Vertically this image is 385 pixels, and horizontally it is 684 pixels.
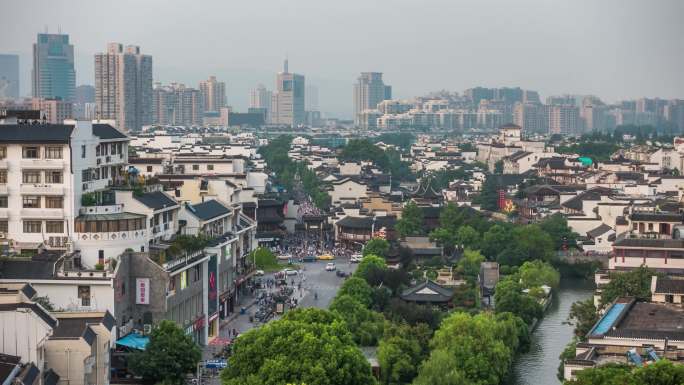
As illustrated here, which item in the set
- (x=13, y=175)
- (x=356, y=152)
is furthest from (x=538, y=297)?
(x=356, y=152)

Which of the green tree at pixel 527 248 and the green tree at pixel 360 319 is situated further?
the green tree at pixel 527 248

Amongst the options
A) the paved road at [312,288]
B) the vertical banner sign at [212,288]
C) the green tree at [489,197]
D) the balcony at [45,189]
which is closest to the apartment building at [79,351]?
the balcony at [45,189]

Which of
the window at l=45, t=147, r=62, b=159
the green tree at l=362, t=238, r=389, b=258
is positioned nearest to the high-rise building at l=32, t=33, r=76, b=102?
the green tree at l=362, t=238, r=389, b=258

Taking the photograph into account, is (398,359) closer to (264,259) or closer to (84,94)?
(264,259)

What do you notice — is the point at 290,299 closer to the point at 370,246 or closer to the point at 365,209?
the point at 370,246

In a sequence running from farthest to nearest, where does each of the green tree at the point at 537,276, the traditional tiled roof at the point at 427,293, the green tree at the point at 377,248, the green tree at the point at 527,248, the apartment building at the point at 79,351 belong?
the green tree at the point at 527,248 < the green tree at the point at 377,248 < the green tree at the point at 537,276 < the traditional tiled roof at the point at 427,293 < the apartment building at the point at 79,351

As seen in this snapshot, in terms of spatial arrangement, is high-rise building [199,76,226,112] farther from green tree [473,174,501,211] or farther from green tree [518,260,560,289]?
green tree [518,260,560,289]

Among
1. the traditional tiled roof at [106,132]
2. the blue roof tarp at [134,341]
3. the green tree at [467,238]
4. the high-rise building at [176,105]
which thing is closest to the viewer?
the blue roof tarp at [134,341]

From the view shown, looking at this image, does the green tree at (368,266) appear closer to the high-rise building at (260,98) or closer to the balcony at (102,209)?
the balcony at (102,209)
